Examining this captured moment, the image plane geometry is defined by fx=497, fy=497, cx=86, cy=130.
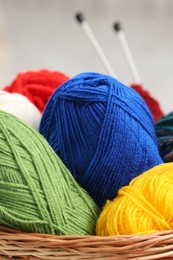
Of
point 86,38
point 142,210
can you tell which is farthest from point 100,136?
point 86,38

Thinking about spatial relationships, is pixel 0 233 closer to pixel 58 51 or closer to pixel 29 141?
pixel 29 141

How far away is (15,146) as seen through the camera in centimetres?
48

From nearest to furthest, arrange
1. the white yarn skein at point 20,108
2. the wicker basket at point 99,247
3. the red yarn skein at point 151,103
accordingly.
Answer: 1. the wicker basket at point 99,247
2. the white yarn skein at point 20,108
3. the red yarn skein at point 151,103

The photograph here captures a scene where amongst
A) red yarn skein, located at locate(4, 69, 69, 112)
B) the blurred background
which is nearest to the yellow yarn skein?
red yarn skein, located at locate(4, 69, 69, 112)

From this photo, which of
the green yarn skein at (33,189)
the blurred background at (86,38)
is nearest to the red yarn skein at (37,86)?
the green yarn skein at (33,189)

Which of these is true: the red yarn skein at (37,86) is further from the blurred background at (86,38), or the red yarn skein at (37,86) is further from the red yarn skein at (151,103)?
the blurred background at (86,38)

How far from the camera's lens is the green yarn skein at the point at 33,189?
47 cm

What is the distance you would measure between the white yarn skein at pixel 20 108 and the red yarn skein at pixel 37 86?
0.06m

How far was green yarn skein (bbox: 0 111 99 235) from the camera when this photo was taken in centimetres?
47

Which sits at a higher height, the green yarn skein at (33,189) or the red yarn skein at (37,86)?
the red yarn skein at (37,86)

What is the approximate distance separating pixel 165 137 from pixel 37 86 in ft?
0.61

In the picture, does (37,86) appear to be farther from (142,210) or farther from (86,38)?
(86,38)

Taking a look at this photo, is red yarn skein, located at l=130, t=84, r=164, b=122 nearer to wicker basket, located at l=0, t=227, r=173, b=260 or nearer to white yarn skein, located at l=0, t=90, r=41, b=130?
white yarn skein, located at l=0, t=90, r=41, b=130

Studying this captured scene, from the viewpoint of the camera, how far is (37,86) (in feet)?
2.19
